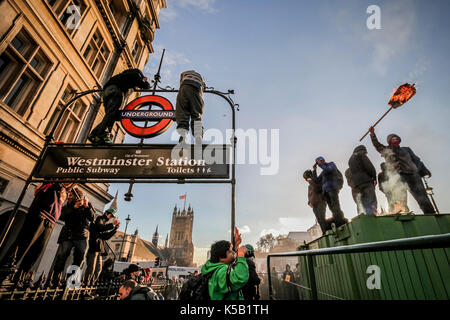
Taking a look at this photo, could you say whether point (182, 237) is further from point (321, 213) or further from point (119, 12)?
point (321, 213)

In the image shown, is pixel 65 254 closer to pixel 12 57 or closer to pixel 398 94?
pixel 12 57

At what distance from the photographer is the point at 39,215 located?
144 inches

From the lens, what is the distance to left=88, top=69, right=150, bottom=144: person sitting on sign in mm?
3498

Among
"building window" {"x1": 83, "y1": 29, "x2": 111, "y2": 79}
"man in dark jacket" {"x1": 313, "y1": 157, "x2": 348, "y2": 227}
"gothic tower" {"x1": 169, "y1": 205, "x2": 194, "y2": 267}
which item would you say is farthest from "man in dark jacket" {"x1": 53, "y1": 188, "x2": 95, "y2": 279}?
"gothic tower" {"x1": 169, "y1": 205, "x2": 194, "y2": 267}

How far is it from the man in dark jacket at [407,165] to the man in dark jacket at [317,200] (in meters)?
1.96

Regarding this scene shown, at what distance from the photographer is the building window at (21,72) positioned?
241 inches

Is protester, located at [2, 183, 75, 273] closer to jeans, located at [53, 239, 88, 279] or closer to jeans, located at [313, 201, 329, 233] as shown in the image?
jeans, located at [53, 239, 88, 279]

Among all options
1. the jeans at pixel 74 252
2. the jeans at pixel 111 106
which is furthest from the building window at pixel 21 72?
the jeans at pixel 74 252

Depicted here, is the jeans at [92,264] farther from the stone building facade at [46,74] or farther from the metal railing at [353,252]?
the metal railing at [353,252]

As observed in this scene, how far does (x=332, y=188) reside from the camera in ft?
17.0

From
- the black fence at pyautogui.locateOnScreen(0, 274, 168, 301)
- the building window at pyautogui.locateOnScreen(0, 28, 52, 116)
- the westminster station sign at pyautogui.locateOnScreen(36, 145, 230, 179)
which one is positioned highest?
the building window at pyautogui.locateOnScreen(0, 28, 52, 116)

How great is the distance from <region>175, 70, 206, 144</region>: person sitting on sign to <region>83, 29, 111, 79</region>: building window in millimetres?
9385

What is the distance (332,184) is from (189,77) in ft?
14.6
